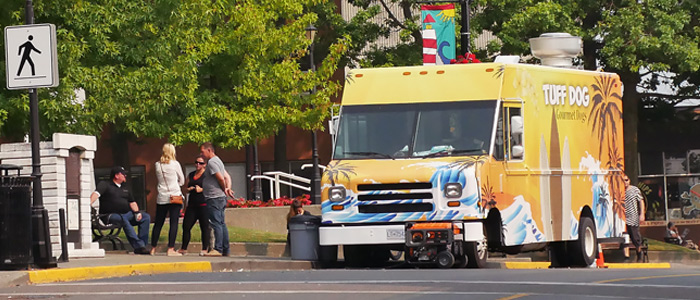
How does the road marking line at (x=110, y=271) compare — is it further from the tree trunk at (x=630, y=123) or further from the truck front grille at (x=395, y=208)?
the tree trunk at (x=630, y=123)

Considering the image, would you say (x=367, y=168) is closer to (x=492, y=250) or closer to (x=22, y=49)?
(x=492, y=250)

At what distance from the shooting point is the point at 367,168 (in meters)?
18.7

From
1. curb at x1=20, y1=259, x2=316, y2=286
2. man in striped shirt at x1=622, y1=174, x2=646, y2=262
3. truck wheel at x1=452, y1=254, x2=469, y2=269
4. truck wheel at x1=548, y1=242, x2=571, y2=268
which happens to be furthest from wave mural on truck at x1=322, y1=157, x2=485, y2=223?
man in striped shirt at x1=622, y1=174, x2=646, y2=262

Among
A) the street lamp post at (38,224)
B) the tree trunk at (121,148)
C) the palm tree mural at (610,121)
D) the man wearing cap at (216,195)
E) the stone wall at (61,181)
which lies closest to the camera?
the street lamp post at (38,224)

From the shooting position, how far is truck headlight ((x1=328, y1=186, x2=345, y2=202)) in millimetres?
18688

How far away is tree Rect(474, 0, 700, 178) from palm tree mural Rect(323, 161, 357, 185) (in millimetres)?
15334

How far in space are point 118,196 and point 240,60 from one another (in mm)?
11916

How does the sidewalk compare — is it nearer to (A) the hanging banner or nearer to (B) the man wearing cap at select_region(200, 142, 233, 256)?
(B) the man wearing cap at select_region(200, 142, 233, 256)

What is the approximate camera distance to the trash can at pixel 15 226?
52.3 feet

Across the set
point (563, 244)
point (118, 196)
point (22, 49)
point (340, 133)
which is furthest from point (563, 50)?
point (22, 49)

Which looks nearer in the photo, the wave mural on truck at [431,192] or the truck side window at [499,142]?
the wave mural on truck at [431,192]

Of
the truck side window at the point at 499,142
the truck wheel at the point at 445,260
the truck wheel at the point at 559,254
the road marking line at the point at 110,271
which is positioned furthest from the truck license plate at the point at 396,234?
the truck wheel at the point at 559,254

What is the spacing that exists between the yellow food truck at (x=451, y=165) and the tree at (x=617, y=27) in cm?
1307

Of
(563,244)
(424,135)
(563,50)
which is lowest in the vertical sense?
(563,244)
